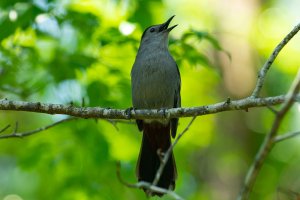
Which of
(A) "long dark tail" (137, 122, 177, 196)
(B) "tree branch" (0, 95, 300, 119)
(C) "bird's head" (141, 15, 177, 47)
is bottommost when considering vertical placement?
(A) "long dark tail" (137, 122, 177, 196)

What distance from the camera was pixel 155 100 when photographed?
683cm

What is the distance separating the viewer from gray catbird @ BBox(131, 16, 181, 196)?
6762 mm

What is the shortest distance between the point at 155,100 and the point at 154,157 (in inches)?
29.5

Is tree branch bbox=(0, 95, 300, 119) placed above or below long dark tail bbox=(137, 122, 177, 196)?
above

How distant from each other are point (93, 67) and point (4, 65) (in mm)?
1097

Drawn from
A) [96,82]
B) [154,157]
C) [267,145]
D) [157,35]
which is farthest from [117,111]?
[267,145]

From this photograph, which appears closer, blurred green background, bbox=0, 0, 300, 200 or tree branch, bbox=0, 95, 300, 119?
tree branch, bbox=0, 95, 300, 119

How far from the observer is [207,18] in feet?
43.6

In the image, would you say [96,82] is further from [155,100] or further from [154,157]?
[154,157]

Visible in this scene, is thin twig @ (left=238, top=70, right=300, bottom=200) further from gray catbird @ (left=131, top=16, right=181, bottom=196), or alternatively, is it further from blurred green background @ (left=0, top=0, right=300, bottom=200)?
gray catbird @ (left=131, top=16, right=181, bottom=196)

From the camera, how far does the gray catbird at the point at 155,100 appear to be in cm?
676

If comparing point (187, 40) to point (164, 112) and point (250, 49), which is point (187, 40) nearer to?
point (164, 112)

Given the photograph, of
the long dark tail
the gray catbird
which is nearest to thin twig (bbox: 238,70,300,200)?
the gray catbird

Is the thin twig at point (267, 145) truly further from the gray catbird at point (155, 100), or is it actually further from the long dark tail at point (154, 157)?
the long dark tail at point (154, 157)
